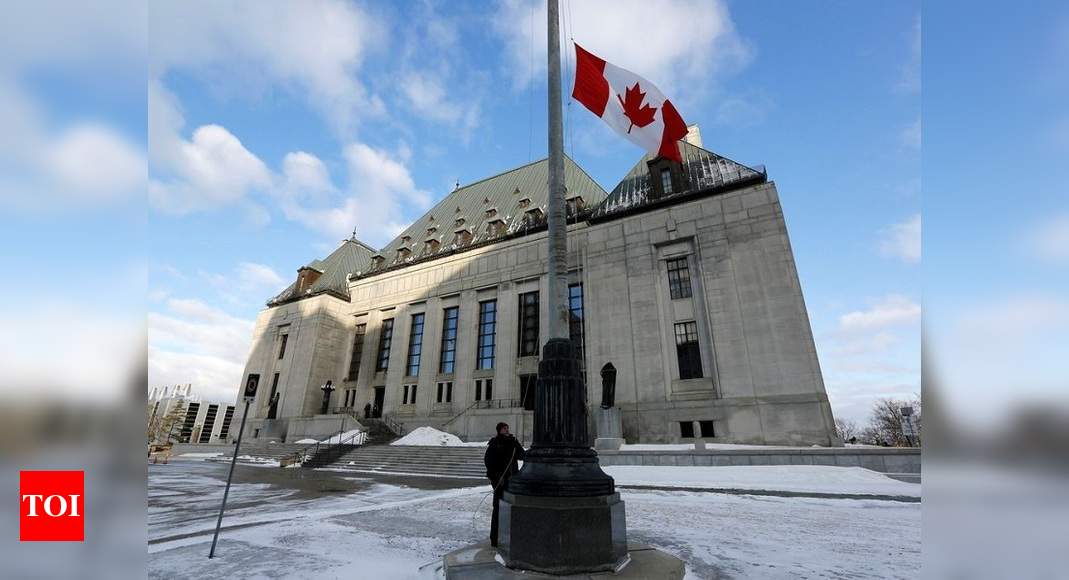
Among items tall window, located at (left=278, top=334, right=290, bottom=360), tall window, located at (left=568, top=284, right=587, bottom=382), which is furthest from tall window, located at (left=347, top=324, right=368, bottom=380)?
tall window, located at (left=568, top=284, right=587, bottom=382)

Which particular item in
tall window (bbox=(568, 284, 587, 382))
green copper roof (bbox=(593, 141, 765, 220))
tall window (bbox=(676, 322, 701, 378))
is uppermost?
green copper roof (bbox=(593, 141, 765, 220))

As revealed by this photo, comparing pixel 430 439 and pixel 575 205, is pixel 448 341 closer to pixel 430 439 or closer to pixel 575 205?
pixel 430 439

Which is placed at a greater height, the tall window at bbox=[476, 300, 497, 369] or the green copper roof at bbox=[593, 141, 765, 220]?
the green copper roof at bbox=[593, 141, 765, 220]

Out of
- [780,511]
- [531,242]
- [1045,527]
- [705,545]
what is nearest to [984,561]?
[1045,527]

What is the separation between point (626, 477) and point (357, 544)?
11754 mm

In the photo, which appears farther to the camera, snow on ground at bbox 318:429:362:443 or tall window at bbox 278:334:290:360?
tall window at bbox 278:334:290:360

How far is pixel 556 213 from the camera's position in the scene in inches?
300

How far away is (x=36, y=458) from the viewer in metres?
2.37

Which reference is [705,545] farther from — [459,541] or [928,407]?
[928,407]

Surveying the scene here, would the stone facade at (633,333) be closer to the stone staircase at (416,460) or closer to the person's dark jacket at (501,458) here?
the stone staircase at (416,460)

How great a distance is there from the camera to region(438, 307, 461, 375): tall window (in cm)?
3812

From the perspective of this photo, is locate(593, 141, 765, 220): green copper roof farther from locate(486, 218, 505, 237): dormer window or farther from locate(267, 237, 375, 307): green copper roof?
locate(267, 237, 375, 307): green copper roof

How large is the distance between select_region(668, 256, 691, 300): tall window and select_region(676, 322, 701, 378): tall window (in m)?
2.11

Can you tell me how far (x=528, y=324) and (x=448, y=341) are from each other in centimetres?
766
